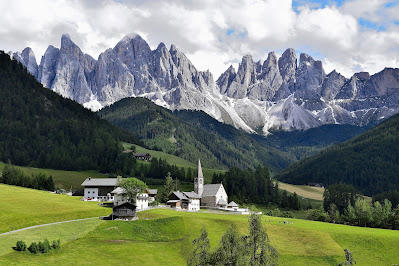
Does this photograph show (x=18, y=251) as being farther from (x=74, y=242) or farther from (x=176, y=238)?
(x=176, y=238)

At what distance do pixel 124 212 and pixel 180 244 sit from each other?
25.8m

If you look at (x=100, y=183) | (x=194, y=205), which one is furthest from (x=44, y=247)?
(x=100, y=183)

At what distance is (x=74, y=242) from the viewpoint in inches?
3578

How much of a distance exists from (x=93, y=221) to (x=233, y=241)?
6166 cm

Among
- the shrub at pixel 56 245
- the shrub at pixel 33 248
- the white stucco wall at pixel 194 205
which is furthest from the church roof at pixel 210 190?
the shrub at pixel 33 248

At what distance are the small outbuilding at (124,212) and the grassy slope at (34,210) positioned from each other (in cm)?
839

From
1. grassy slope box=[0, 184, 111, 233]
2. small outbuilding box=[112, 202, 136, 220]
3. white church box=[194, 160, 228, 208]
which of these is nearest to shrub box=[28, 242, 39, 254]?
grassy slope box=[0, 184, 111, 233]

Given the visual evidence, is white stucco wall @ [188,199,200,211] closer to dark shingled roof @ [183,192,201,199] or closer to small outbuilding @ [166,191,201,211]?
small outbuilding @ [166,191,201,211]

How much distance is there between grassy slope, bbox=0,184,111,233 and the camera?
97.8 metres

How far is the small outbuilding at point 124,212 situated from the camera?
374ft

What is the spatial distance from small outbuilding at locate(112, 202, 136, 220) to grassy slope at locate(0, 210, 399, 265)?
6.07 m


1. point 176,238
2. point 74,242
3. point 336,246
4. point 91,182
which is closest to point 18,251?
point 74,242

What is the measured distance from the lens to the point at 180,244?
95.5 meters

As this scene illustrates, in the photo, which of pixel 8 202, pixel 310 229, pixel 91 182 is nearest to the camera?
pixel 310 229
